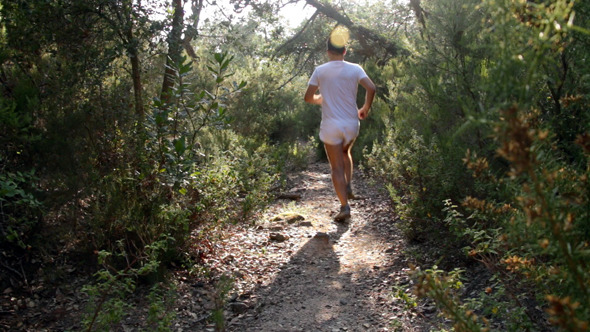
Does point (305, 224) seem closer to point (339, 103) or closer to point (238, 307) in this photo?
point (339, 103)

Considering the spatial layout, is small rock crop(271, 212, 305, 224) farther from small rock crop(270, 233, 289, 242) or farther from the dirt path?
small rock crop(270, 233, 289, 242)

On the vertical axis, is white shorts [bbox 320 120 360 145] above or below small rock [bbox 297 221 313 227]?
above

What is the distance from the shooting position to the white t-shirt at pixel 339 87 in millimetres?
5312

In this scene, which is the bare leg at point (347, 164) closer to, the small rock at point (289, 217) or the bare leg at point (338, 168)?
the bare leg at point (338, 168)

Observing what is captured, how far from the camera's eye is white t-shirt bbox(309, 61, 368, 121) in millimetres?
5312

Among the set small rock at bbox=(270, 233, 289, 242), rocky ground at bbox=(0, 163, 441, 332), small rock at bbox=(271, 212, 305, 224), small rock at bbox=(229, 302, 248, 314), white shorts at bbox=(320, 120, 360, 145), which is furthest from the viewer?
small rock at bbox=(271, 212, 305, 224)

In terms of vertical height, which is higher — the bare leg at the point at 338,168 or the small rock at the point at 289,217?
the bare leg at the point at 338,168

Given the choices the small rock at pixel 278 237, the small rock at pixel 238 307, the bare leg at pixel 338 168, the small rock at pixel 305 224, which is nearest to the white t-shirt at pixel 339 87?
the bare leg at pixel 338 168

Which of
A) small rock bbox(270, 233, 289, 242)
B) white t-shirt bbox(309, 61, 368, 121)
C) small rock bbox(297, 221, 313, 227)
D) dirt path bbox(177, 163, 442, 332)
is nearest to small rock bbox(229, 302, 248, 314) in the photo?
dirt path bbox(177, 163, 442, 332)

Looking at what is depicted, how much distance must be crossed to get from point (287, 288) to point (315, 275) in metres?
0.34

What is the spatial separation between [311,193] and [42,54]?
4518 millimetres

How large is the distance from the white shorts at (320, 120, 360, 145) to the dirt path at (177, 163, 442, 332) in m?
1.03

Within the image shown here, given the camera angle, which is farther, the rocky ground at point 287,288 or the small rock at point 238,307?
the small rock at point 238,307

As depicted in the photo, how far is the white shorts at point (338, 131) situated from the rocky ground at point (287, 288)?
3.38 ft
